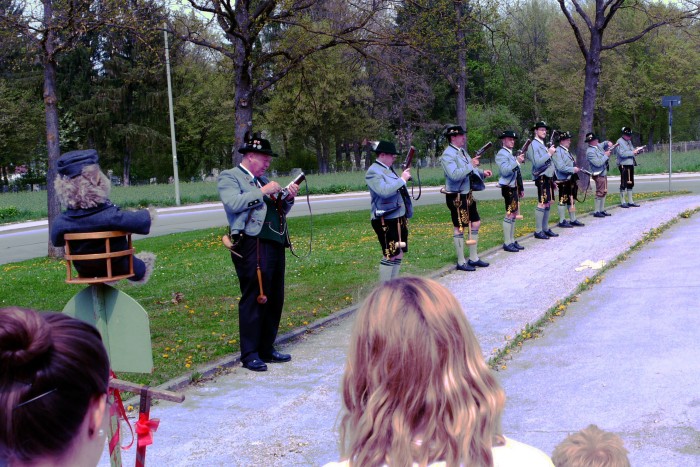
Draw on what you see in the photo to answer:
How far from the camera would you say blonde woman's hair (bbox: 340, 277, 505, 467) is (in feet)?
6.75

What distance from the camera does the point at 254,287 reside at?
24.2 ft

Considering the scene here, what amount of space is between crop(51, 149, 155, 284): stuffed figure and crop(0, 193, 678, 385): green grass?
1609 mm

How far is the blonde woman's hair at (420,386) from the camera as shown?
206 centimetres

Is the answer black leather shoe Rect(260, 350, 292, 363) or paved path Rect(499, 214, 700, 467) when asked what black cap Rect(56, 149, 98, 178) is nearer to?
black leather shoe Rect(260, 350, 292, 363)

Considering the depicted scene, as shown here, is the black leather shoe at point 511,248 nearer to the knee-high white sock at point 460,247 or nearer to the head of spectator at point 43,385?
the knee-high white sock at point 460,247

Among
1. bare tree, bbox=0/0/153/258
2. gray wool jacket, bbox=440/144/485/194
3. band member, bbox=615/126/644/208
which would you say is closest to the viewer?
gray wool jacket, bbox=440/144/485/194

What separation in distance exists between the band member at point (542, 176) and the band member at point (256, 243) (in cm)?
947

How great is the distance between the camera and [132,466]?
5145 millimetres

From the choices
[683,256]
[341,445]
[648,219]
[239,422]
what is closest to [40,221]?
[648,219]

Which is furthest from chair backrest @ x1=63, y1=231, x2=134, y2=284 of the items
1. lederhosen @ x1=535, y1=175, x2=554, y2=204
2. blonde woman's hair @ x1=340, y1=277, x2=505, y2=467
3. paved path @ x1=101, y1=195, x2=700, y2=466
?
lederhosen @ x1=535, y1=175, x2=554, y2=204

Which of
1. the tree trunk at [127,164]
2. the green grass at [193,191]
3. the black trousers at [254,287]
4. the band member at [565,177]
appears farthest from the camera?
the tree trunk at [127,164]

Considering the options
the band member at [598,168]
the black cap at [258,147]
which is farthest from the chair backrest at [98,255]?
the band member at [598,168]

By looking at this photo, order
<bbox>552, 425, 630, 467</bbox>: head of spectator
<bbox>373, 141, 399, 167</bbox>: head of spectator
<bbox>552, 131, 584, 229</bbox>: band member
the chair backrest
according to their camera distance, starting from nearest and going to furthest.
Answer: <bbox>552, 425, 630, 467</bbox>: head of spectator, the chair backrest, <bbox>373, 141, 399, 167</bbox>: head of spectator, <bbox>552, 131, 584, 229</bbox>: band member

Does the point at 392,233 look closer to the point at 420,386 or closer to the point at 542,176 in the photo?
the point at 542,176
